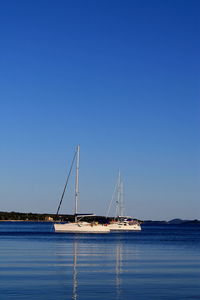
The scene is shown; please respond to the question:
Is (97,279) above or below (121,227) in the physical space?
below

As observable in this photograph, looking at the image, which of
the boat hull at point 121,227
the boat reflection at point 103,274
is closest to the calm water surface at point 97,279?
the boat reflection at point 103,274

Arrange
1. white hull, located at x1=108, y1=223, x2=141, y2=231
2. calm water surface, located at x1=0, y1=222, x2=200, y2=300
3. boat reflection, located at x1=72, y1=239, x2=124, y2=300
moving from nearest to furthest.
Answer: calm water surface, located at x1=0, y1=222, x2=200, y2=300 → boat reflection, located at x1=72, y1=239, x2=124, y2=300 → white hull, located at x1=108, y1=223, x2=141, y2=231

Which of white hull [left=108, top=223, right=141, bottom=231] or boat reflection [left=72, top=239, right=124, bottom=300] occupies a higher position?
white hull [left=108, top=223, right=141, bottom=231]

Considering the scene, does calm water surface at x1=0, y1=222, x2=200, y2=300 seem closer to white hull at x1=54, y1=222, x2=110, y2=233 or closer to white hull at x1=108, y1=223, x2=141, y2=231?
white hull at x1=54, y1=222, x2=110, y2=233

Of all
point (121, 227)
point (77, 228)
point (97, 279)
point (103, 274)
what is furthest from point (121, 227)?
point (97, 279)

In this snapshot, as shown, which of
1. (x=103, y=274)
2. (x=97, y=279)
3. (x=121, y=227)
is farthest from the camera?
(x=121, y=227)

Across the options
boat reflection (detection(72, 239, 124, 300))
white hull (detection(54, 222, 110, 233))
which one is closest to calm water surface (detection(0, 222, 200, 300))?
boat reflection (detection(72, 239, 124, 300))

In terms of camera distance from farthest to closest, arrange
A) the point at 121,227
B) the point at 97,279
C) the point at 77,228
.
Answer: the point at 121,227 < the point at 77,228 < the point at 97,279

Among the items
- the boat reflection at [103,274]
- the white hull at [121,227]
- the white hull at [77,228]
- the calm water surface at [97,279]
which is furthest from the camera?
the white hull at [121,227]

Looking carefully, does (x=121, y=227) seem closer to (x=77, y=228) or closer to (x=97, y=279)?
(x=77, y=228)

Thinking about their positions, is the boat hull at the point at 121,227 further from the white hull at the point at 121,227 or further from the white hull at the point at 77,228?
the white hull at the point at 77,228

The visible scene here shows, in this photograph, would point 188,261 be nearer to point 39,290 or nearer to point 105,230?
point 39,290

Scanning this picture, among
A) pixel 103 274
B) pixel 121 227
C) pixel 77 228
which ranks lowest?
pixel 103 274

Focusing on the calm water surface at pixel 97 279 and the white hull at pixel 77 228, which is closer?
the calm water surface at pixel 97 279
